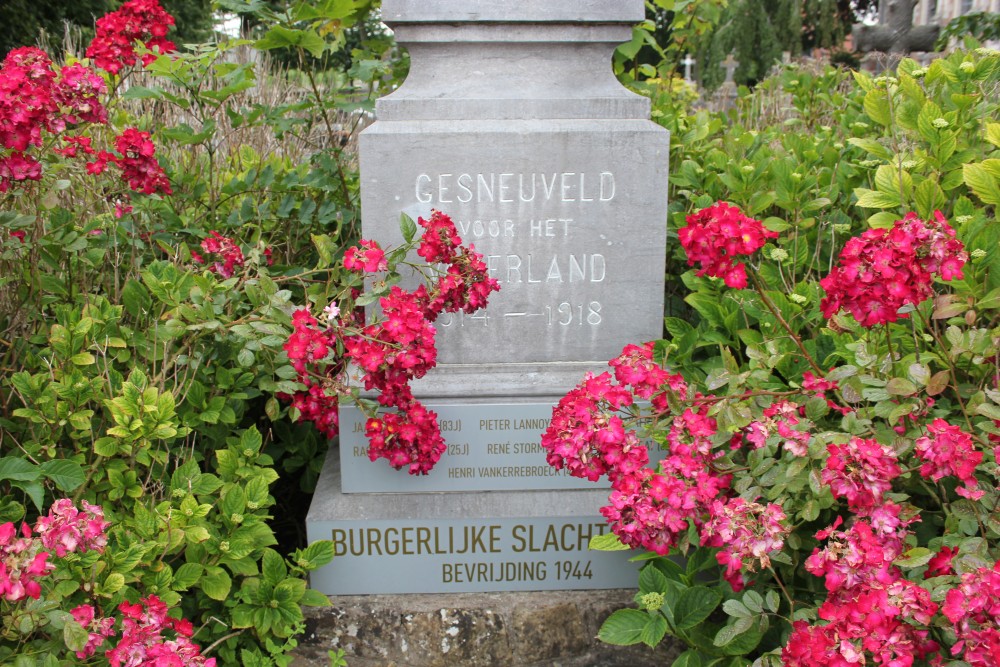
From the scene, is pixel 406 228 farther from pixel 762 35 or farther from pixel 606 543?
pixel 762 35

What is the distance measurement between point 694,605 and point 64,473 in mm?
1469

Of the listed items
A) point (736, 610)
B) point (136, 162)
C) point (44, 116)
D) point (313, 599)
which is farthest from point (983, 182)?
point (136, 162)

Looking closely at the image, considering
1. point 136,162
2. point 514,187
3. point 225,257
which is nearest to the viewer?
point 514,187

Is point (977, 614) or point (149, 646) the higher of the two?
point (977, 614)

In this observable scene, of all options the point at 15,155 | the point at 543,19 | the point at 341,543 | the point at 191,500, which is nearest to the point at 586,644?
the point at 341,543

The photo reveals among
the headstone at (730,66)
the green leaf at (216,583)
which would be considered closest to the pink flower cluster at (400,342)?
the green leaf at (216,583)

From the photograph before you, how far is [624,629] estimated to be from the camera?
203 centimetres

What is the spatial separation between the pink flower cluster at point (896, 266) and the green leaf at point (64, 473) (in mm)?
1684

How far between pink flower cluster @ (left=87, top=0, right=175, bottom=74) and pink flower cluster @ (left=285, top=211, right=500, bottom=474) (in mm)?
1412

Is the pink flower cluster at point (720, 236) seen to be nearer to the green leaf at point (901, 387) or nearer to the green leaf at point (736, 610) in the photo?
the green leaf at point (901, 387)

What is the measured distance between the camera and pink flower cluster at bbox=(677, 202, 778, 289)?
5.99 ft

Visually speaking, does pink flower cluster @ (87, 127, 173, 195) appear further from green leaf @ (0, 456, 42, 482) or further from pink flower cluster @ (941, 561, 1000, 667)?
pink flower cluster @ (941, 561, 1000, 667)

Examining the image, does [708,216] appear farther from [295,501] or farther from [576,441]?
[295,501]

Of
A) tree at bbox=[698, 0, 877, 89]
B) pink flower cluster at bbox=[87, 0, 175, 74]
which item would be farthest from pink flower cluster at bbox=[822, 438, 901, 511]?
tree at bbox=[698, 0, 877, 89]
